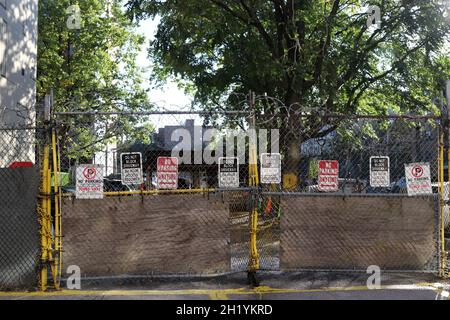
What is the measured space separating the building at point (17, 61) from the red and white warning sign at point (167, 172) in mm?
12076

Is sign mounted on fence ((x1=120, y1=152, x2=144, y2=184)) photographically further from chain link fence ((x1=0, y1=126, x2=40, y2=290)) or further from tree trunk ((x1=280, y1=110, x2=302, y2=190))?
tree trunk ((x1=280, y1=110, x2=302, y2=190))

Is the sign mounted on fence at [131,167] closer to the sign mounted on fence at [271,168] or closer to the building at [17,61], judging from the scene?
the sign mounted on fence at [271,168]

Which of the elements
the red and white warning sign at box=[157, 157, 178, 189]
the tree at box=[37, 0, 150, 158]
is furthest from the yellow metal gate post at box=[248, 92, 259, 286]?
the tree at box=[37, 0, 150, 158]

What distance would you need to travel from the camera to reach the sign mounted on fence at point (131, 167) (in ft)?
22.9

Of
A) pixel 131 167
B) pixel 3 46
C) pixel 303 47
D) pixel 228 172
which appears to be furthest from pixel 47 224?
pixel 3 46

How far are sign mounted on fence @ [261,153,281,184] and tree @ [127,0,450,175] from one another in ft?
19.0

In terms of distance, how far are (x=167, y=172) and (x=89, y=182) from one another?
3.70ft

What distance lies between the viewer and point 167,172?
23.3 feet

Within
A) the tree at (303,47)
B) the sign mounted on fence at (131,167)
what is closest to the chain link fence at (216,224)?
the sign mounted on fence at (131,167)

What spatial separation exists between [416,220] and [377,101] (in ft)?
38.6

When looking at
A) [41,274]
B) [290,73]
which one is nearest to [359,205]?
[41,274]

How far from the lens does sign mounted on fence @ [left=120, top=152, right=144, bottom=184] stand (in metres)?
6.97

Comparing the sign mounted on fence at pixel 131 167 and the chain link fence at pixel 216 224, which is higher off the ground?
the sign mounted on fence at pixel 131 167

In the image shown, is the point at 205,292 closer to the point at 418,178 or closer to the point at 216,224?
the point at 216,224
